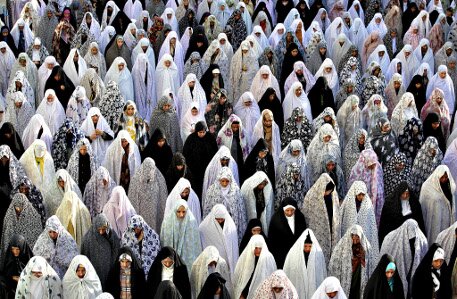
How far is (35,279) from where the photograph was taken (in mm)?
16719

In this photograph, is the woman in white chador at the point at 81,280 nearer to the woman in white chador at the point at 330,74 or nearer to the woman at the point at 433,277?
the woman at the point at 433,277

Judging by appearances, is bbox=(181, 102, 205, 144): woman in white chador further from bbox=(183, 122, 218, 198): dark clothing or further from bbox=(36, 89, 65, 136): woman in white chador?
bbox=(36, 89, 65, 136): woman in white chador

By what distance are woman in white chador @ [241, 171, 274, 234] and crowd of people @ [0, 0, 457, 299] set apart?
0.09 feet

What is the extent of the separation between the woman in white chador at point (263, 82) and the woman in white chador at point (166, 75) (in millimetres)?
1285

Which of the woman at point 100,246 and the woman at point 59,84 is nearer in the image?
the woman at point 100,246

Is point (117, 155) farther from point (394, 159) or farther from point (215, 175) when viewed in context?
point (394, 159)

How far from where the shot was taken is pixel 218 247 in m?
18.2

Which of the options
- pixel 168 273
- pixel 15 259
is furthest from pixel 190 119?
pixel 15 259

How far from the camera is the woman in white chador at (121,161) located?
19.9 m

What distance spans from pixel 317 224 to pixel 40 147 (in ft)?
12.6

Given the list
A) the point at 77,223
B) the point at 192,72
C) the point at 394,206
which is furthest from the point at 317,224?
the point at 192,72

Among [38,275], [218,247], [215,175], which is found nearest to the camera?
[38,275]

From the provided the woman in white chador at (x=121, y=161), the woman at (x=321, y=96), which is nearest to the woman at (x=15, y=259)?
the woman in white chador at (x=121, y=161)

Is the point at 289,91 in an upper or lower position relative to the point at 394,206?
upper
